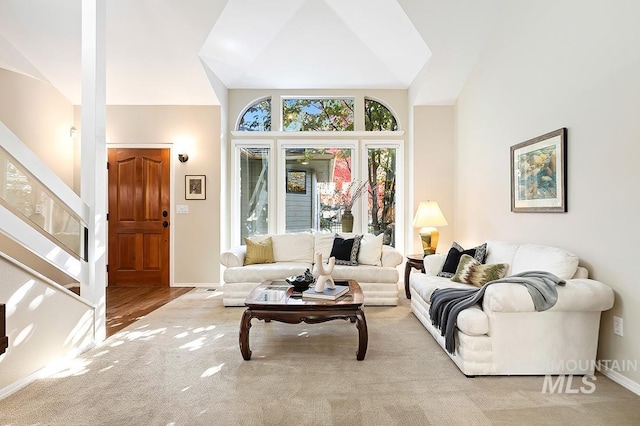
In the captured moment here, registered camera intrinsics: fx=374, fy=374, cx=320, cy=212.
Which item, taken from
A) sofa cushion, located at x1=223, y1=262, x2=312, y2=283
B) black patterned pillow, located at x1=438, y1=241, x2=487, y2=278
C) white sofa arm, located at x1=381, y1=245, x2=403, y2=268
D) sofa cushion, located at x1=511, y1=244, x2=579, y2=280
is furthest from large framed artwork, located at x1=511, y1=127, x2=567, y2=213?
sofa cushion, located at x1=223, y1=262, x2=312, y2=283

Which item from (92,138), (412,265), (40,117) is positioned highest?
(40,117)

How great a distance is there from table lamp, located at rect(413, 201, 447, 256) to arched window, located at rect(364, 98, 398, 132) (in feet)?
5.27

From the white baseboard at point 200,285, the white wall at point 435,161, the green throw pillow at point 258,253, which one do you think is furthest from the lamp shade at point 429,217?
the white baseboard at point 200,285

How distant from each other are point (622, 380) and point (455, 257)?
66.4 inches

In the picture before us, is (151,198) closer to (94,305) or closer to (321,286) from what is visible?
(94,305)

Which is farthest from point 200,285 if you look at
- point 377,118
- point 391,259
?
point 377,118

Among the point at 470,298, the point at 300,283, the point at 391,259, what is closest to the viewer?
the point at 470,298

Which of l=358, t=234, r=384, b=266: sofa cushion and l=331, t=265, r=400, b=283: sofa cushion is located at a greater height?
l=358, t=234, r=384, b=266: sofa cushion

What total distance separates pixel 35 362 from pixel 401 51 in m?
4.94

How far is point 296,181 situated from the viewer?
5969 mm

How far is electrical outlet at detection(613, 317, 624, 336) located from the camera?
2531mm

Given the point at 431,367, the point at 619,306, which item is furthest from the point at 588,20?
the point at 431,367

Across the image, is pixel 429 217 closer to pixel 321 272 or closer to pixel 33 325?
pixel 321 272

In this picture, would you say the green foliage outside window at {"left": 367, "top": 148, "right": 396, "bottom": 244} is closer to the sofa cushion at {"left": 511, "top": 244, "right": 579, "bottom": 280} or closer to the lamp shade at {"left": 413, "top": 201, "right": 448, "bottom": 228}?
the lamp shade at {"left": 413, "top": 201, "right": 448, "bottom": 228}
